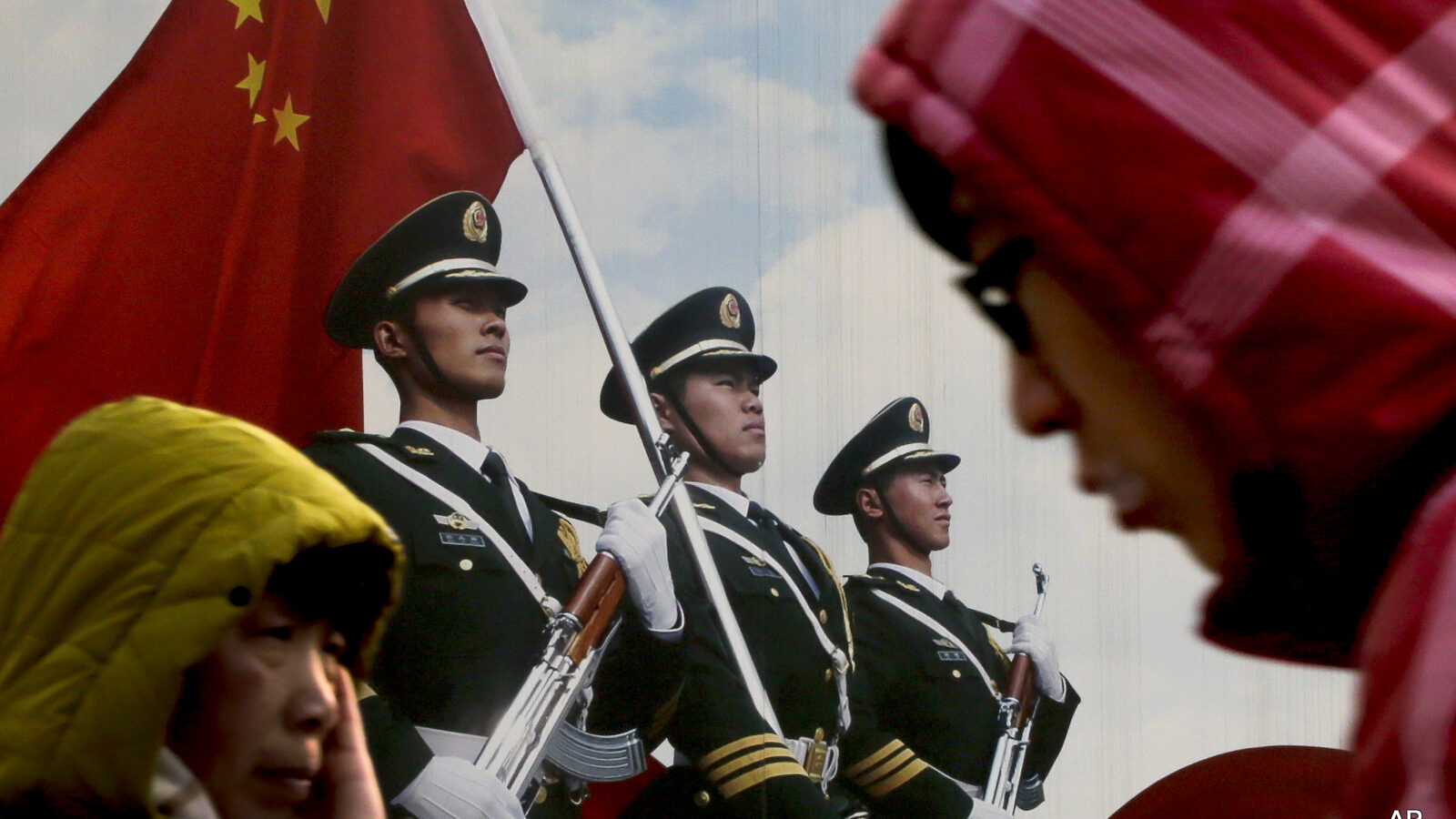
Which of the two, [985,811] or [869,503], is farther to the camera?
[869,503]

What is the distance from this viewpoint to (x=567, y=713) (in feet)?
11.0

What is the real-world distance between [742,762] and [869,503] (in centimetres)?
104

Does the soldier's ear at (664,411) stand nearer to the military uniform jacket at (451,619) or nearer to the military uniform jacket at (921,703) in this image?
the military uniform jacket at (451,619)

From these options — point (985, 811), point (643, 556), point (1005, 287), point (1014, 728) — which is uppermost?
point (1005, 287)

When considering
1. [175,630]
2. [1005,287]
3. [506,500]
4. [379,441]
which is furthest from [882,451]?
[1005,287]

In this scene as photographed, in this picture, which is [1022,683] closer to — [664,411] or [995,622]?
[995,622]

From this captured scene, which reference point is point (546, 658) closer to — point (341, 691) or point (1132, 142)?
point (341, 691)

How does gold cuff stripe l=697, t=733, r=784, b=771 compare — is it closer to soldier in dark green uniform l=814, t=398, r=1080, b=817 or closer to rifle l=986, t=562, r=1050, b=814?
soldier in dark green uniform l=814, t=398, r=1080, b=817

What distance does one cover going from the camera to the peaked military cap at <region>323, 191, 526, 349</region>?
356 centimetres

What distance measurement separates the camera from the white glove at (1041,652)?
4.64m

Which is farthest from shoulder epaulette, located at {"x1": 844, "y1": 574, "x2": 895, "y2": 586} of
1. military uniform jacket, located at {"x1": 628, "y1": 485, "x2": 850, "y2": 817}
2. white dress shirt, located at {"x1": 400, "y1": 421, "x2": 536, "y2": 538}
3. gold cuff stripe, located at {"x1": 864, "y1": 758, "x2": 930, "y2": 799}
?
white dress shirt, located at {"x1": 400, "y1": 421, "x2": 536, "y2": 538}

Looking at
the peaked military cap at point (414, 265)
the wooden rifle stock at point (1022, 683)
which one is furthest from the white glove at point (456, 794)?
the wooden rifle stock at point (1022, 683)

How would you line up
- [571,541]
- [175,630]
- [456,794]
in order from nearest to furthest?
[175,630] → [456,794] → [571,541]

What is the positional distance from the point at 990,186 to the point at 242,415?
3157mm
